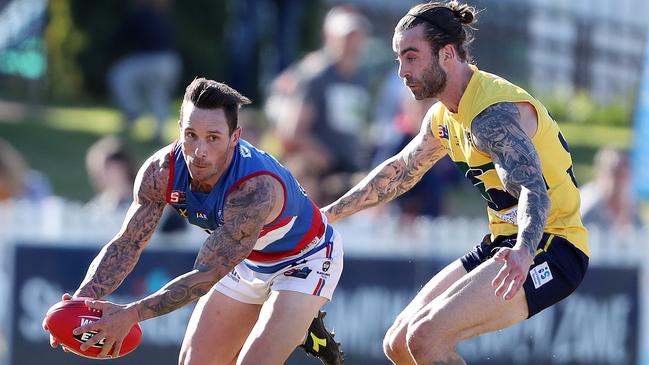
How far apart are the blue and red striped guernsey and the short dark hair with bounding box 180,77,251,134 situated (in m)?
0.23

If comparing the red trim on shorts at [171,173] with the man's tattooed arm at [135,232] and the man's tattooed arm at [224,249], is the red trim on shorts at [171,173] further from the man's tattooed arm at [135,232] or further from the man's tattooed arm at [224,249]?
the man's tattooed arm at [224,249]

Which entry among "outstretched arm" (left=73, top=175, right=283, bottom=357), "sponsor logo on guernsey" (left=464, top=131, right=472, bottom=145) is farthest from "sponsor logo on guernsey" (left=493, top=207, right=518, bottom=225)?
"outstretched arm" (left=73, top=175, right=283, bottom=357)

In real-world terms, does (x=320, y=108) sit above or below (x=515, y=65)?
above

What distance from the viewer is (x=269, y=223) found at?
22.9 ft

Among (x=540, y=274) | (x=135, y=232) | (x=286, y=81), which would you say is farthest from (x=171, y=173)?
(x=286, y=81)

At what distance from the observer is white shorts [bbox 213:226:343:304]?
7.18m

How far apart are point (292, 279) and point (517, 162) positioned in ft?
4.89

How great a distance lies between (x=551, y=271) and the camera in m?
6.77

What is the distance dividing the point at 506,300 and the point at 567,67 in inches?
698

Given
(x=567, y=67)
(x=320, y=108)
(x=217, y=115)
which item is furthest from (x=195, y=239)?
(x=567, y=67)

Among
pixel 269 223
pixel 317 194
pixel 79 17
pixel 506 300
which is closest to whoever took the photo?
pixel 506 300

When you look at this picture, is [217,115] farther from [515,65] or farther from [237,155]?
[515,65]

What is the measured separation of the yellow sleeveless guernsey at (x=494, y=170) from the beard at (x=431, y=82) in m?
0.13

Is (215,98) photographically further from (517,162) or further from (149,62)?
(149,62)
